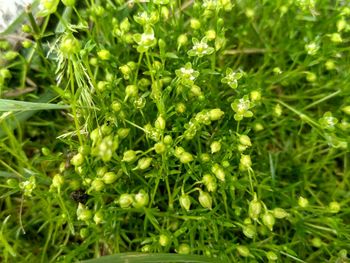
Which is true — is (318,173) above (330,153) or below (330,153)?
below

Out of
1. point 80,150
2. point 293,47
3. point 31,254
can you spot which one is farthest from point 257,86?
point 31,254

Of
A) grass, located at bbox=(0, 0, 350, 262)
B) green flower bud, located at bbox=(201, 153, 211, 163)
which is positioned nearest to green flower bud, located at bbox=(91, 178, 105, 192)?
grass, located at bbox=(0, 0, 350, 262)

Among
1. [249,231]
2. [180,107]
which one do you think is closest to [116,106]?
[180,107]

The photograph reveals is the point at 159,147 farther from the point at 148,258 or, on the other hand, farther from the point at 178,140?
the point at 148,258

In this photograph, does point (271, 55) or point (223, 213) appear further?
point (271, 55)

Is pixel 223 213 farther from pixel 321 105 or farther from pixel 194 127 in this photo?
pixel 321 105

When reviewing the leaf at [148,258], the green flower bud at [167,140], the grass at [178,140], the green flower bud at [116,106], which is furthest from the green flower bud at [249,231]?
the green flower bud at [116,106]
